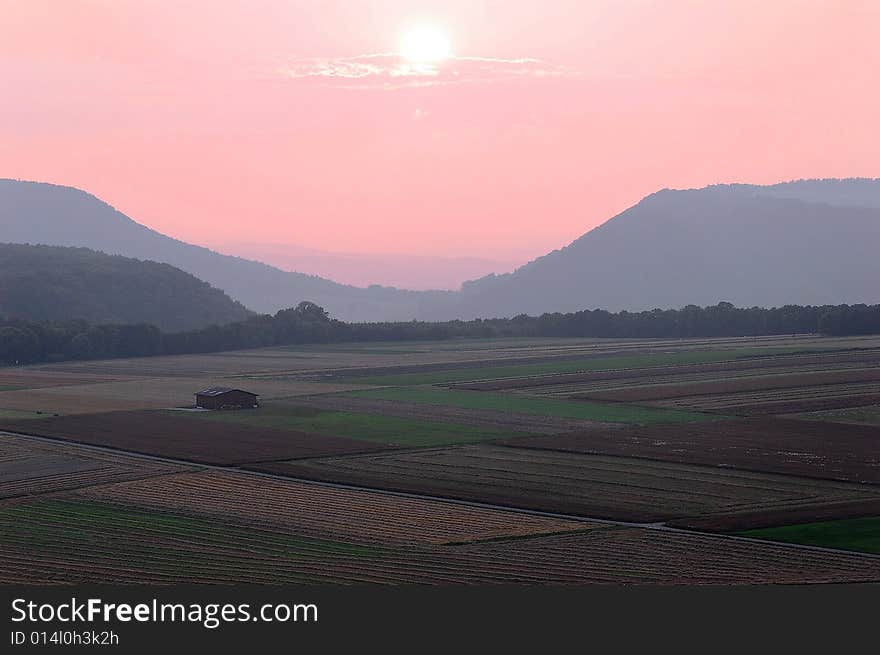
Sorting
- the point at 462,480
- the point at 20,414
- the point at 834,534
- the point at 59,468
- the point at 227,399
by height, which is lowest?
the point at 834,534

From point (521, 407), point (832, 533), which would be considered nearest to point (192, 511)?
point (832, 533)

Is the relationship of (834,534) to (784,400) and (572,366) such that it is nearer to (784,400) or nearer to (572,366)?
(784,400)

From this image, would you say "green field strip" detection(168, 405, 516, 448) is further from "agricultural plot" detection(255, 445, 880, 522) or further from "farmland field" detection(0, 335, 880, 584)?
"agricultural plot" detection(255, 445, 880, 522)

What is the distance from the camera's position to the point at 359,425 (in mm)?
100625

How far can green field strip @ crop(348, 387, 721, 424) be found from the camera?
3922 inches

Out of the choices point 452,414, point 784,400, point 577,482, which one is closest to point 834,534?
point 577,482

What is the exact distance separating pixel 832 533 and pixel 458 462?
93.6ft

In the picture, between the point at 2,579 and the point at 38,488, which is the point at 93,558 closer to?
the point at 2,579

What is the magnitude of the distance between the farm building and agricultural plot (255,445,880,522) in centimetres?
3489

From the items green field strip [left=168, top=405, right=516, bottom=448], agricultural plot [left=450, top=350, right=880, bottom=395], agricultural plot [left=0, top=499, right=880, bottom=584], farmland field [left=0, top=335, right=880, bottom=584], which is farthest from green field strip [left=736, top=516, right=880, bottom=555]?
agricultural plot [left=450, top=350, right=880, bottom=395]

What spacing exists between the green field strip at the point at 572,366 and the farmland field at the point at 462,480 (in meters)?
2.37

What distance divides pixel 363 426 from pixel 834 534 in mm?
48840

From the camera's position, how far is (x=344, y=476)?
251 feet

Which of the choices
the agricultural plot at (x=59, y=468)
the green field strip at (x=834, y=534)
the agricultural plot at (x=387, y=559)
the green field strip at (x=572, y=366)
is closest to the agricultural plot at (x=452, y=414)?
the green field strip at (x=572, y=366)
